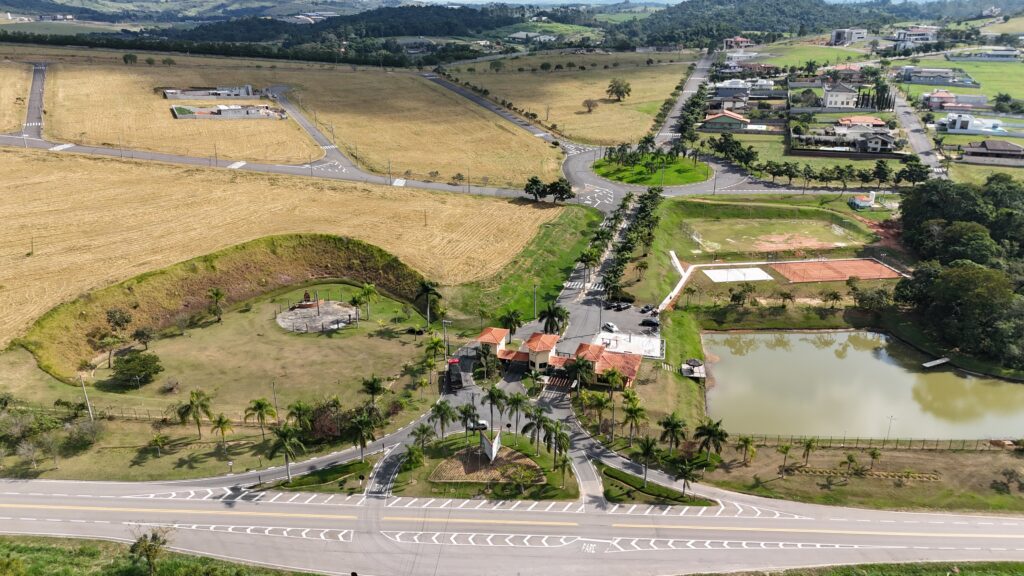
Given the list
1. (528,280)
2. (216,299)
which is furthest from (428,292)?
(216,299)

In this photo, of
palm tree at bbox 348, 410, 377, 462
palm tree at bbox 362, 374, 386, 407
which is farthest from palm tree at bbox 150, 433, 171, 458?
palm tree at bbox 362, 374, 386, 407

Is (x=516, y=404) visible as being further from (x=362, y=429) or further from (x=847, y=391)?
(x=847, y=391)

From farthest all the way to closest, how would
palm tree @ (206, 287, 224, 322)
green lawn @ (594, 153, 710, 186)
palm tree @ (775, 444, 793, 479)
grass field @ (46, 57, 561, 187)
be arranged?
1. grass field @ (46, 57, 561, 187)
2. green lawn @ (594, 153, 710, 186)
3. palm tree @ (206, 287, 224, 322)
4. palm tree @ (775, 444, 793, 479)

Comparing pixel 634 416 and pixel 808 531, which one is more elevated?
pixel 634 416

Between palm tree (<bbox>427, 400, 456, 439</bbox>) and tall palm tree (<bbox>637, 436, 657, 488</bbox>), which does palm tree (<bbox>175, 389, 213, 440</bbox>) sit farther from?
tall palm tree (<bbox>637, 436, 657, 488</bbox>)

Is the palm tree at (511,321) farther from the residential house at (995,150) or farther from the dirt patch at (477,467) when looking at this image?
the residential house at (995,150)
